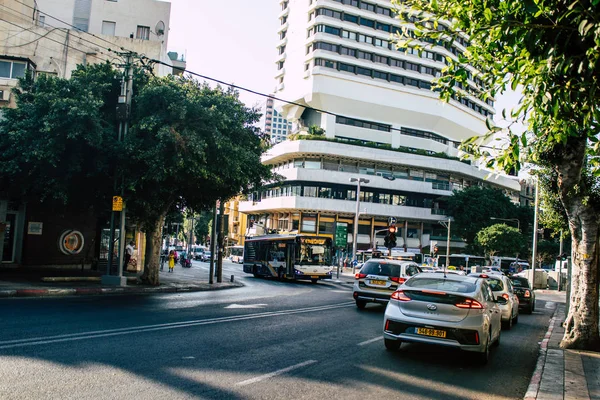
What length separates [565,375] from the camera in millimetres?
8031

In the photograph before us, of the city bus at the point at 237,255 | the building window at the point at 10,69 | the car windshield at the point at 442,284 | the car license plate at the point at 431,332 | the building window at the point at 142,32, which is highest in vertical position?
the building window at the point at 142,32

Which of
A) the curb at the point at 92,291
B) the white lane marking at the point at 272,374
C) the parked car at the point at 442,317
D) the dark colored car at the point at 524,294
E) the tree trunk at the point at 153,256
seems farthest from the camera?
the tree trunk at the point at 153,256

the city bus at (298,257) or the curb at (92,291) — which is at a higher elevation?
the city bus at (298,257)

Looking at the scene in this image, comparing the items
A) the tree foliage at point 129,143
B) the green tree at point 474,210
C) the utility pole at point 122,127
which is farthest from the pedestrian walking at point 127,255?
the green tree at point 474,210

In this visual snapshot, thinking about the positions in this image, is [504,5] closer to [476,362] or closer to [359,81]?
[476,362]

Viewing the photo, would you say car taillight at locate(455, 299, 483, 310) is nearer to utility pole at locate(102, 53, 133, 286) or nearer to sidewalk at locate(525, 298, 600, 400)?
sidewalk at locate(525, 298, 600, 400)

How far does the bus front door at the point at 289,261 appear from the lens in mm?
32812

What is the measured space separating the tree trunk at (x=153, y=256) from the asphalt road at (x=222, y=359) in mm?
8276

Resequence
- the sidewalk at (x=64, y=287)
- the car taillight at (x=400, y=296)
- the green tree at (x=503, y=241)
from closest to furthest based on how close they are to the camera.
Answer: the car taillight at (x=400, y=296), the sidewalk at (x=64, y=287), the green tree at (x=503, y=241)

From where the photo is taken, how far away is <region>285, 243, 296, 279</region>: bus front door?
32812 mm

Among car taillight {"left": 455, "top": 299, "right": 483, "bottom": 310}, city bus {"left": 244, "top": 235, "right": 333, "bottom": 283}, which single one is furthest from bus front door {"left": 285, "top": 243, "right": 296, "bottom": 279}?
car taillight {"left": 455, "top": 299, "right": 483, "bottom": 310}

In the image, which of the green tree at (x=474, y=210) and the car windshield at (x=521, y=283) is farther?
the green tree at (x=474, y=210)

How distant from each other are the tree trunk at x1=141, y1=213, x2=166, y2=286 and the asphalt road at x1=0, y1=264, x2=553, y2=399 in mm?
8276

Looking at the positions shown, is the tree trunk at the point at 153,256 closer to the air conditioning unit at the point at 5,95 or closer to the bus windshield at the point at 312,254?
the bus windshield at the point at 312,254
